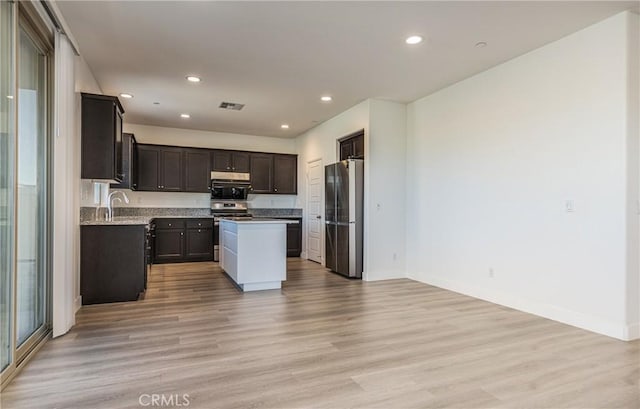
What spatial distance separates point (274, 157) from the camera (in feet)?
27.0

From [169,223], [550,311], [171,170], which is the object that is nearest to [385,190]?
[550,311]

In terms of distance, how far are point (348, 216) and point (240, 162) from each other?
333cm

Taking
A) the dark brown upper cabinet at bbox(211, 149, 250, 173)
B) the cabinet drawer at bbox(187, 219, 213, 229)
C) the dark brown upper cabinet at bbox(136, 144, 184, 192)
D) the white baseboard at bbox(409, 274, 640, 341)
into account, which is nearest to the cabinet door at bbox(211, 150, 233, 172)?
the dark brown upper cabinet at bbox(211, 149, 250, 173)

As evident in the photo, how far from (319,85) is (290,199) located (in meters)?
4.06

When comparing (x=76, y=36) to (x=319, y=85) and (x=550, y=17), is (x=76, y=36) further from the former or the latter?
(x=550, y=17)

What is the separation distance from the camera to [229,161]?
7863mm

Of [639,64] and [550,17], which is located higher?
[550,17]

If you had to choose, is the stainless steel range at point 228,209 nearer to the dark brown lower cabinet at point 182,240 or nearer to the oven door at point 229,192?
the oven door at point 229,192

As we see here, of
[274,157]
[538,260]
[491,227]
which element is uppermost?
[274,157]

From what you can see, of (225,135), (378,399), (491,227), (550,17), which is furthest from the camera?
(225,135)

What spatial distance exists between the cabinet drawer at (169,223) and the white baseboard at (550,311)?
4.85m

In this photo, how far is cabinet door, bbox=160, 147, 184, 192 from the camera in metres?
7.34

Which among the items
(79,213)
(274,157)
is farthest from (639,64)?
(274,157)

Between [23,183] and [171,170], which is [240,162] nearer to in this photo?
[171,170]
